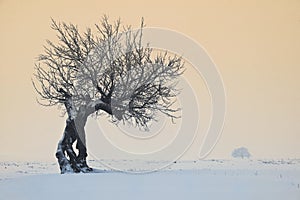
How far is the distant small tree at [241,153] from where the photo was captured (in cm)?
178

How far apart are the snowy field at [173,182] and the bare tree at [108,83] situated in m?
0.10

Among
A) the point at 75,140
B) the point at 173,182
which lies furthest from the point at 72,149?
the point at 173,182

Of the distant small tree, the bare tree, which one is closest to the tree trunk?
the bare tree

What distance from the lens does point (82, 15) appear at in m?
1.88

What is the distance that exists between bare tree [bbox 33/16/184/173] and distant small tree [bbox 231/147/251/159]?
351 millimetres

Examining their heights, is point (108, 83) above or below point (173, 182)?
above

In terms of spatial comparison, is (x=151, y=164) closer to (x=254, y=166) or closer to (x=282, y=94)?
(x=254, y=166)

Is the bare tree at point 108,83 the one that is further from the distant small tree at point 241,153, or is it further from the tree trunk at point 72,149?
the distant small tree at point 241,153

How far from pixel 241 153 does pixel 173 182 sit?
37 centimetres

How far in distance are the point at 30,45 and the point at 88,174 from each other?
742mm

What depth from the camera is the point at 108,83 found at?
5.97ft

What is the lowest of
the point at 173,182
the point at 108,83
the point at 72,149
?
the point at 173,182

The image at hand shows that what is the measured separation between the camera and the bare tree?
1804 millimetres

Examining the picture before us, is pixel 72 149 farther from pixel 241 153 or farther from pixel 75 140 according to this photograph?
pixel 241 153
